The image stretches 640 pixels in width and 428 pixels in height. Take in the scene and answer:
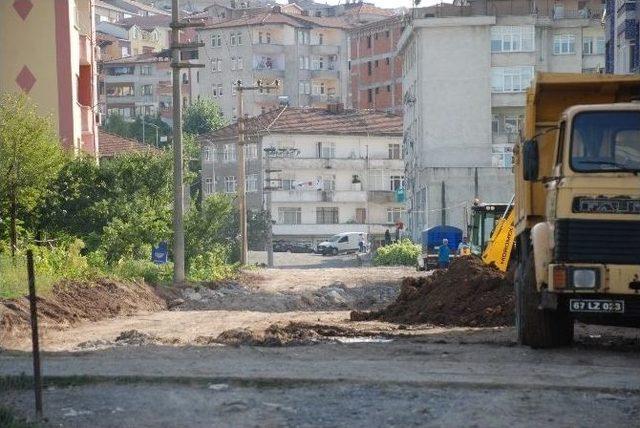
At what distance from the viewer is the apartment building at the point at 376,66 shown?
446ft

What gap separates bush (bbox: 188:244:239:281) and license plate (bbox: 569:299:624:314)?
30.1m

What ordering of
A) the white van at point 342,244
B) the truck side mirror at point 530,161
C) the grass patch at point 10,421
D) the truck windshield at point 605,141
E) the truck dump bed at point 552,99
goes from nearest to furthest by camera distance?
A: the grass patch at point 10,421 < the truck windshield at point 605,141 < the truck side mirror at point 530,161 < the truck dump bed at point 552,99 < the white van at point 342,244

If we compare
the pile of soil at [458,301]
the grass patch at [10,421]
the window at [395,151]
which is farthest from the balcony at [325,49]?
the grass patch at [10,421]

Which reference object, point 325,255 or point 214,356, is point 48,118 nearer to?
point 214,356

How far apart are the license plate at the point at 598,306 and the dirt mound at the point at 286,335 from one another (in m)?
4.70

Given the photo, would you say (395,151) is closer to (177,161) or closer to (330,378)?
(177,161)

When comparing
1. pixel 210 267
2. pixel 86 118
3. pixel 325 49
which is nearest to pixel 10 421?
pixel 210 267

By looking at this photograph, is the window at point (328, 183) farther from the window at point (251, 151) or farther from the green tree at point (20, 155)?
the green tree at point (20, 155)

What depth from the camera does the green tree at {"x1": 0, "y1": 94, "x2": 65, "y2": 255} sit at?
1369 inches

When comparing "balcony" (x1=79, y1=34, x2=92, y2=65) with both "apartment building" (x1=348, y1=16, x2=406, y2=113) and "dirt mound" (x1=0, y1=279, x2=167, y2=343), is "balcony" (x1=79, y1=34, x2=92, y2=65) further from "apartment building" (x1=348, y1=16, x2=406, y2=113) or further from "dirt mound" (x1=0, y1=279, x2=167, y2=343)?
"apartment building" (x1=348, y1=16, x2=406, y2=113)

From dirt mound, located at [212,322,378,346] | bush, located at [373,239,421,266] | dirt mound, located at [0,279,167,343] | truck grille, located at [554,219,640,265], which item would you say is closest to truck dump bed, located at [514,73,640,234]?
truck grille, located at [554,219,640,265]

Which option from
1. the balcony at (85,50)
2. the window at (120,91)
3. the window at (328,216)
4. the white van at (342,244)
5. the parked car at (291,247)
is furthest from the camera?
the window at (120,91)

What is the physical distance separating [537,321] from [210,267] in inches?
1321

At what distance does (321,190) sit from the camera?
10931 cm
